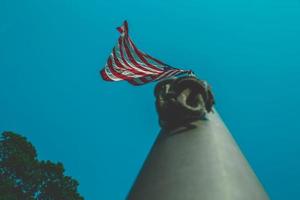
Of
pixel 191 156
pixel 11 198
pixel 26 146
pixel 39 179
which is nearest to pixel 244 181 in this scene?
pixel 191 156

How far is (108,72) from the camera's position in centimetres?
1064

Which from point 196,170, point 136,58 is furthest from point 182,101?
point 136,58

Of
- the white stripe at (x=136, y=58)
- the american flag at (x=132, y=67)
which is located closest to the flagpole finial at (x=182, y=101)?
the american flag at (x=132, y=67)

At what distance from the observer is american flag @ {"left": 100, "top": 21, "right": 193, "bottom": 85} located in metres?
9.69

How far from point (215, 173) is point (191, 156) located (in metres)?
0.43

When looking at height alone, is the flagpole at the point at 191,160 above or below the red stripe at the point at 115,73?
below

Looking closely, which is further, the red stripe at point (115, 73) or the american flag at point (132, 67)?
the red stripe at point (115, 73)

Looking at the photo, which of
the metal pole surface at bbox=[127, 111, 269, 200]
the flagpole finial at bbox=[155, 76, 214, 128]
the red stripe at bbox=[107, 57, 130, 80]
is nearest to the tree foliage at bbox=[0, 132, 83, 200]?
the red stripe at bbox=[107, 57, 130, 80]

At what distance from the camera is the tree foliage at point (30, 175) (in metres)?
15.3

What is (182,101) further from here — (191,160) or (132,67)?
(132,67)

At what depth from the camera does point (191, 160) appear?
356cm

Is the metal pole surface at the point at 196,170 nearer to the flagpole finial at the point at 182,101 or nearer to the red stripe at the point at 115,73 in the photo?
the flagpole finial at the point at 182,101

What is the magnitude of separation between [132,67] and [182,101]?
596 cm

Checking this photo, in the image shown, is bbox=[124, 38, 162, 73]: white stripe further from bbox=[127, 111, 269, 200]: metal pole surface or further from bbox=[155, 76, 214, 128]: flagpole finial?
bbox=[127, 111, 269, 200]: metal pole surface
